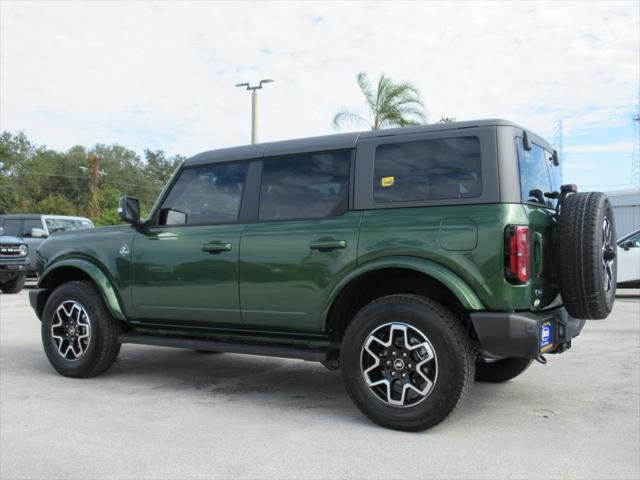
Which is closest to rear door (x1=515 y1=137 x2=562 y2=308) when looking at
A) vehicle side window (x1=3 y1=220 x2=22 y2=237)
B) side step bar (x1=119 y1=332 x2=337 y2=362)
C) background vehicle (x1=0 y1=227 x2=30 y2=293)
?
side step bar (x1=119 y1=332 x2=337 y2=362)

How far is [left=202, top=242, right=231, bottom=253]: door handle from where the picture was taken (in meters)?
4.91

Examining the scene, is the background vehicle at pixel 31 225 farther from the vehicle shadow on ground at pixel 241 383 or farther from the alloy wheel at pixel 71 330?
the alloy wheel at pixel 71 330

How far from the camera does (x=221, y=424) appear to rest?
168 inches

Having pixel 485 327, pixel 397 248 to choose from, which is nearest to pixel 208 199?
pixel 397 248

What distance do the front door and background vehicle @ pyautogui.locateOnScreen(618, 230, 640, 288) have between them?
949cm

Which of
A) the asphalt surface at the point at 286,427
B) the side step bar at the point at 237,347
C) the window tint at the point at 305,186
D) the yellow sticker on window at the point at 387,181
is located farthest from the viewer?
the window tint at the point at 305,186

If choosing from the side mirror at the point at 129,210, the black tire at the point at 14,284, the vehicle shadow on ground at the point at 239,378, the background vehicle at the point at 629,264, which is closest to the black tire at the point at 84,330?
the vehicle shadow on ground at the point at 239,378

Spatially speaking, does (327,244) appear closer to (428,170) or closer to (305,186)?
(305,186)

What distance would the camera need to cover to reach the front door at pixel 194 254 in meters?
4.93

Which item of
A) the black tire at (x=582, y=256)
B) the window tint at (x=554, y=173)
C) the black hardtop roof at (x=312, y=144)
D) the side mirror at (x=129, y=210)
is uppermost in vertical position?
the black hardtop roof at (x=312, y=144)

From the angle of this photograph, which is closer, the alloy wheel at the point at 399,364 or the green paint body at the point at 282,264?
the green paint body at the point at 282,264

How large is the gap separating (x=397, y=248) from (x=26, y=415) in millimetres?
2800

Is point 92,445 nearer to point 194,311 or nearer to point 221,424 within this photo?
point 221,424

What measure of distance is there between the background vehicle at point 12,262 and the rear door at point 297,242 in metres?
11.6
